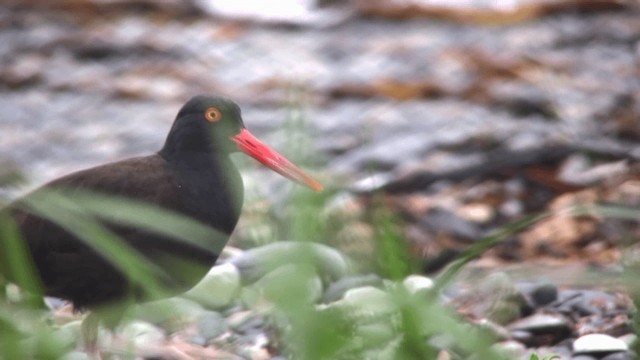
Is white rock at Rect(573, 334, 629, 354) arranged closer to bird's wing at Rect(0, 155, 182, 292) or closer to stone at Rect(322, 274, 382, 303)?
stone at Rect(322, 274, 382, 303)

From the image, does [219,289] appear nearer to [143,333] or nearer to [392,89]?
[143,333]

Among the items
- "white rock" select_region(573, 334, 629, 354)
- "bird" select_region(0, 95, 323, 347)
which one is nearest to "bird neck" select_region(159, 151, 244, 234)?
"bird" select_region(0, 95, 323, 347)

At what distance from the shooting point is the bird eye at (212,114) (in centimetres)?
407

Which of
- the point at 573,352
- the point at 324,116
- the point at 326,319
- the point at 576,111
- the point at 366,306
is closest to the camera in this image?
the point at 326,319

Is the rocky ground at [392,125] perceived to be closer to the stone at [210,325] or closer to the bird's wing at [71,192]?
the stone at [210,325]

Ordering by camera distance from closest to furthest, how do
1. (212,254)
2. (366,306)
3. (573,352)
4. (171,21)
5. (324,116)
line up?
(366,306)
(212,254)
(573,352)
(324,116)
(171,21)

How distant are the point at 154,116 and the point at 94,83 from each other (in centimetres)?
87

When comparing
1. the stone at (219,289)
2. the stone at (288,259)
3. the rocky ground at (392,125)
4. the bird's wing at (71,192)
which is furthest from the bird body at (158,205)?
the stone at (219,289)

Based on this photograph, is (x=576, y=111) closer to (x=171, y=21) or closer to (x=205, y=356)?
(x=171, y=21)

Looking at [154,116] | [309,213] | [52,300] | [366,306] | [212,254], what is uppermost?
[309,213]

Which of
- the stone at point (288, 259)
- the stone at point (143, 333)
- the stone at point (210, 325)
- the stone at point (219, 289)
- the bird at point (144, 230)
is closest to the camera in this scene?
the stone at point (288, 259)

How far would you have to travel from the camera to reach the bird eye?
4066mm

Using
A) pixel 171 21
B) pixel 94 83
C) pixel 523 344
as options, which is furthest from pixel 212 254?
pixel 171 21

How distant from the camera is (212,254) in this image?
3.51 metres
